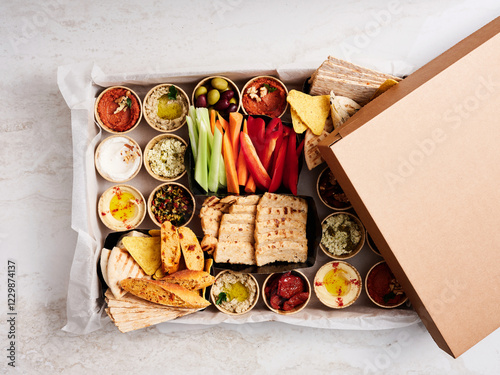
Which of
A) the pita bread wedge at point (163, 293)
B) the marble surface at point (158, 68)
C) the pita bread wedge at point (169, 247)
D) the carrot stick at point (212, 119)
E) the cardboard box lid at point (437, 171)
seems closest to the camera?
the cardboard box lid at point (437, 171)

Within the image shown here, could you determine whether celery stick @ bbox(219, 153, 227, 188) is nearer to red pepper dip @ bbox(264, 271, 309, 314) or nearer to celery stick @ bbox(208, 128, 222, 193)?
celery stick @ bbox(208, 128, 222, 193)

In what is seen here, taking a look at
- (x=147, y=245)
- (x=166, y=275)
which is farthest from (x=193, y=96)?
(x=166, y=275)

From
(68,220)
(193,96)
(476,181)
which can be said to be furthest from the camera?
(68,220)

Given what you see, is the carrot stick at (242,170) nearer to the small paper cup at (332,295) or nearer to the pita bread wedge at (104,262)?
the small paper cup at (332,295)

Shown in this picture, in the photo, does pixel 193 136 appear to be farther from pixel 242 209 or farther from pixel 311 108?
pixel 311 108

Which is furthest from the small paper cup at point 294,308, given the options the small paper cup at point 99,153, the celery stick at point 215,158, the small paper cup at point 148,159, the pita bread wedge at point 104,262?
the small paper cup at point 99,153

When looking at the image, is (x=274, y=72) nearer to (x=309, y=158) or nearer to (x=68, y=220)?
(x=309, y=158)
